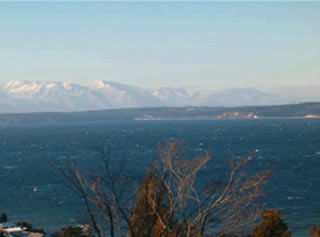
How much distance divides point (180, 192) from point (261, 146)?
65.0 m

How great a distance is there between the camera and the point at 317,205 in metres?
28.0

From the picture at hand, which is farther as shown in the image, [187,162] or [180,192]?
[187,162]

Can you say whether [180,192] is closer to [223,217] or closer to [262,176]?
[223,217]

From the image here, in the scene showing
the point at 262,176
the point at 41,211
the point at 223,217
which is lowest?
the point at 41,211

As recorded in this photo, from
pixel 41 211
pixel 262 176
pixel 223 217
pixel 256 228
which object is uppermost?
pixel 262 176

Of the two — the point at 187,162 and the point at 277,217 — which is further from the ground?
the point at 187,162

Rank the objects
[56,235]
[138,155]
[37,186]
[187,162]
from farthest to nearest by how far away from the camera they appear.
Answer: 1. [138,155]
2. [37,186]
3. [56,235]
4. [187,162]

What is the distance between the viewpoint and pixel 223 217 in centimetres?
688

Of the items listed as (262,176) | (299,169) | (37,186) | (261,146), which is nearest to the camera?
(262,176)

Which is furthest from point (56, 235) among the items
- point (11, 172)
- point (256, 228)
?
point (11, 172)

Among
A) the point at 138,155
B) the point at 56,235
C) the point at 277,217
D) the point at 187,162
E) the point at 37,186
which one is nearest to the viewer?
the point at 187,162

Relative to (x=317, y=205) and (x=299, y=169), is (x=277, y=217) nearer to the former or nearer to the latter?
(x=317, y=205)

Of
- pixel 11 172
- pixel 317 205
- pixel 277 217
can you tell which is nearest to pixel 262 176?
pixel 277 217

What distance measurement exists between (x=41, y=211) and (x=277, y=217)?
16732mm
